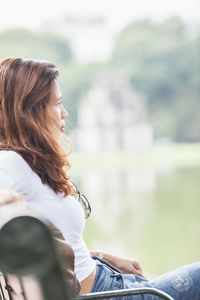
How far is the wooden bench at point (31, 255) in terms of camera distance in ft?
2.26

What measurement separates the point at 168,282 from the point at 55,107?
0.49 metres

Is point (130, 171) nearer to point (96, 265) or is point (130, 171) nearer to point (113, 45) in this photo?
point (113, 45)

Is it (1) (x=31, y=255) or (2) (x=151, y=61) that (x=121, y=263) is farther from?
(2) (x=151, y=61)

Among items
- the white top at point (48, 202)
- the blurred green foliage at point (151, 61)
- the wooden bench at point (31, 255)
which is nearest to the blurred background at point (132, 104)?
the blurred green foliage at point (151, 61)

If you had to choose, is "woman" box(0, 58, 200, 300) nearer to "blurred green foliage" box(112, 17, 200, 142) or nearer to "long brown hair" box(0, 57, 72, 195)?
"long brown hair" box(0, 57, 72, 195)

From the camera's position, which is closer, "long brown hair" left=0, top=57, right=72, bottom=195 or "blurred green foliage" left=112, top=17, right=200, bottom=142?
"long brown hair" left=0, top=57, right=72, bottom=195

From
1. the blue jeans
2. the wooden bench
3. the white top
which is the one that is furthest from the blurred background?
the wooden bench

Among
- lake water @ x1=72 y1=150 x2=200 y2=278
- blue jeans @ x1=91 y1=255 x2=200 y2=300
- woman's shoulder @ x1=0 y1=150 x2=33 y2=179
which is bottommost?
lake water @ x1=72 y1=150 x2=200 y2=278


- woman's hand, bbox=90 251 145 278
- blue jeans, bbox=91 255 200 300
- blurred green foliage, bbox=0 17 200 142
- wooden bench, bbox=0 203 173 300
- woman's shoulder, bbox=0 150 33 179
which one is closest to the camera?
wooden bench, bbox=0 203 173 300

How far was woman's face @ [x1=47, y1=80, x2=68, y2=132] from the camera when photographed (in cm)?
113

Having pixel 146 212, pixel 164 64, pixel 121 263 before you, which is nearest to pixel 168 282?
pixel 121 263

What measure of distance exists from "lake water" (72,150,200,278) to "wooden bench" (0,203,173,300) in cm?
323

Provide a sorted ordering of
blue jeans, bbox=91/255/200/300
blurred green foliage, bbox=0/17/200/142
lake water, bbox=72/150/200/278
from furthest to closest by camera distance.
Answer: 1. lake water, bbox=72/150/200/278
2. blurred green foliage, bbox=0/17/200/142
3. blue jeans, bbox=91/255/200/300

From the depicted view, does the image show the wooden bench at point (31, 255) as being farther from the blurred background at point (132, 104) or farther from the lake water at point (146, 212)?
the lake water at point (146, 212)
